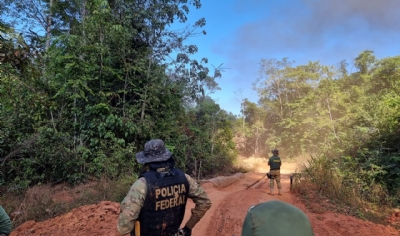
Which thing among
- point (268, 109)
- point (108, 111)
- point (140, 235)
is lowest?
point (140, 235)

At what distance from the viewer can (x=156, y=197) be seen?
238cm

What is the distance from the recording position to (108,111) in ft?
31.9

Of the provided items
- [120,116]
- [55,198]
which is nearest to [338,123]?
[120,116]

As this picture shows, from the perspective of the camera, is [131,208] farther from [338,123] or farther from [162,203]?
[338,123]

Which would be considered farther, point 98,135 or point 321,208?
point 98,135

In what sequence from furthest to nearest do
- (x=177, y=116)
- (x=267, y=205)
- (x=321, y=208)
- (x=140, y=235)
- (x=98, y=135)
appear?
(x=177, y=116)
(x=98, y=135)
(x=321, y=208)
(x=140, y=235)
(x=267, y=205)

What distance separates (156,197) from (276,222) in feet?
4.94

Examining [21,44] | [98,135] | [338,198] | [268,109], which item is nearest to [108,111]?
[98,135]

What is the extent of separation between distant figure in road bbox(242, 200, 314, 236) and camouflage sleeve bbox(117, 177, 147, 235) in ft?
4.66

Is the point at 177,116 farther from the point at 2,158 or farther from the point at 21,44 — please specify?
the point at 21,44

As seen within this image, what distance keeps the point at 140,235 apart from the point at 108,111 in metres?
8.04

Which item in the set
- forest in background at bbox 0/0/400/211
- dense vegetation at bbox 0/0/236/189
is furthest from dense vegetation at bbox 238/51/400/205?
dense vegetation at bbox 0/0/236/189

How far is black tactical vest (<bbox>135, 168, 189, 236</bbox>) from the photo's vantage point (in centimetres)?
238

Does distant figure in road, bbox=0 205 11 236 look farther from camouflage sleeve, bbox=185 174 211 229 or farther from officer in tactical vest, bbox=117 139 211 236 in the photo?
camouflage sleeve, bbox=185 174 211 229
